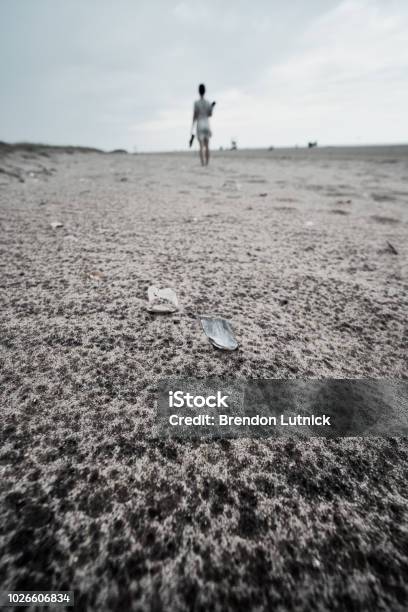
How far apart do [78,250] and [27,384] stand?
854 mm

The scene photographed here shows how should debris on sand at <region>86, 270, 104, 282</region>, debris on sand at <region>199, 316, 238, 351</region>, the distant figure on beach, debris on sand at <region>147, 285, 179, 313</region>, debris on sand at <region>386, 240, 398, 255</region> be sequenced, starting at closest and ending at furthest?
debris on sand at <region>199, 316, 238, 351</region>, debris on sand at <region>147, 285, 179, 313</region>, debris on sand at <region>86, 270, 104, 282</region>, debris on sand at <region>386, 240, 398, 255</region>, the distant figure on beach

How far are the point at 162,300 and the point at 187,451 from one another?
53cm

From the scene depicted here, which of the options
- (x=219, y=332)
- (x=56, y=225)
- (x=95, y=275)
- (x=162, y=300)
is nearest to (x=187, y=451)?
(x=219, y=332)

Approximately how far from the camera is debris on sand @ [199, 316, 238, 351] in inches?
30.8

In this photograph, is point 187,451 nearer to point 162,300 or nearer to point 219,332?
point 219,332

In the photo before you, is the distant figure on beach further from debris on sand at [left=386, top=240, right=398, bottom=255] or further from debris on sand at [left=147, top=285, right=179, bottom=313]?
debris on sand at [left=147, top=285, right=179, bottom=313]

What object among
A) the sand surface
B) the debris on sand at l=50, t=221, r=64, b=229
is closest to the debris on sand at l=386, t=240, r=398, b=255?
the sand surface

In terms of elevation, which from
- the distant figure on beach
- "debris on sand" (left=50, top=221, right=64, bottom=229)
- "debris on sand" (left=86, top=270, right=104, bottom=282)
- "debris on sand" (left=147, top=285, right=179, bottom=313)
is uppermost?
the distant figure on beach

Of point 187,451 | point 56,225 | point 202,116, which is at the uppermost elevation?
point 202,116

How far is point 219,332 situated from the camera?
83 cm

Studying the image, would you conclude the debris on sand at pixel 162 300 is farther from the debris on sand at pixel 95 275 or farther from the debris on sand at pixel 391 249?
the debris on sand at pixel 391 249

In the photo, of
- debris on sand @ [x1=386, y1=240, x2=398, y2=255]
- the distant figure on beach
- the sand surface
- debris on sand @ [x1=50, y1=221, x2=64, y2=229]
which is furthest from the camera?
the distant figure on beach

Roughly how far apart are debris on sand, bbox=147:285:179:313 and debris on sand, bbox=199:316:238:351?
11 cm

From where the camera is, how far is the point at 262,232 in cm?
173
